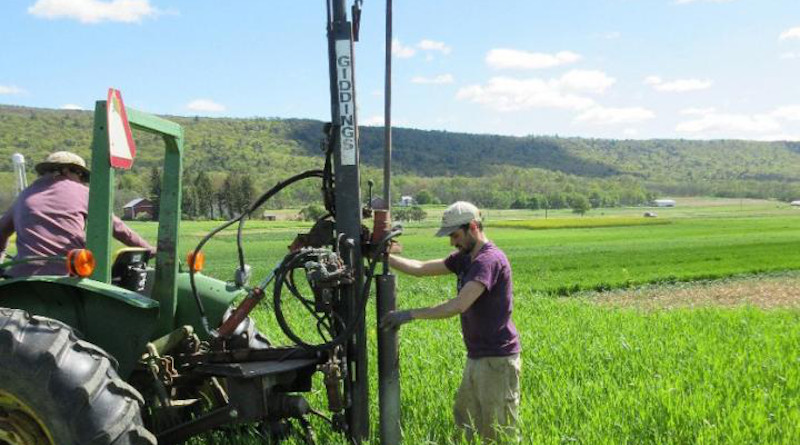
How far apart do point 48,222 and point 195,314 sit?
95cm

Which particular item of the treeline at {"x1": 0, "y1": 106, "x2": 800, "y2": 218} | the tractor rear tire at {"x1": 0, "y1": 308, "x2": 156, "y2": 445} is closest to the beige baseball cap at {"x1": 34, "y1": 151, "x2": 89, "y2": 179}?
the tractor rear tire at {"x1": 0, "y1": 308, "x2": 156, "y2": 445}

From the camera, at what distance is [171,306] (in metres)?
4.02

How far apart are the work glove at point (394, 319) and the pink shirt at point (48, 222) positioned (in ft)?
5.72

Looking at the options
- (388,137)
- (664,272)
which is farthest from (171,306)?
(664,272)

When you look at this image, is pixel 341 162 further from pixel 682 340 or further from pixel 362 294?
pixel 682 340

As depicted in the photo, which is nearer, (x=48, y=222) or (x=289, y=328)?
(x=289, y=328)

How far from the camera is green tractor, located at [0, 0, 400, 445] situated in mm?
3438

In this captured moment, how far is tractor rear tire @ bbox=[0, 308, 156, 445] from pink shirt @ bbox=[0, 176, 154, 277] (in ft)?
2.48

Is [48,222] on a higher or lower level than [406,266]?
higher

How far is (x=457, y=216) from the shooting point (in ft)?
15.3

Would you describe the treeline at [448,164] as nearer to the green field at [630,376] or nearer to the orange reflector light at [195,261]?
the green field at [630,376]

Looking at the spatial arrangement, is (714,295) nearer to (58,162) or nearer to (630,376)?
(630,376)

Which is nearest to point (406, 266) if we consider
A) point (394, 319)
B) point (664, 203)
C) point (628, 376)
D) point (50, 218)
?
point (394, 319)

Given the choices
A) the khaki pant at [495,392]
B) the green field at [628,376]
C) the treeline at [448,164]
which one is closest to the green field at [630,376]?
the green field at [628,376]
